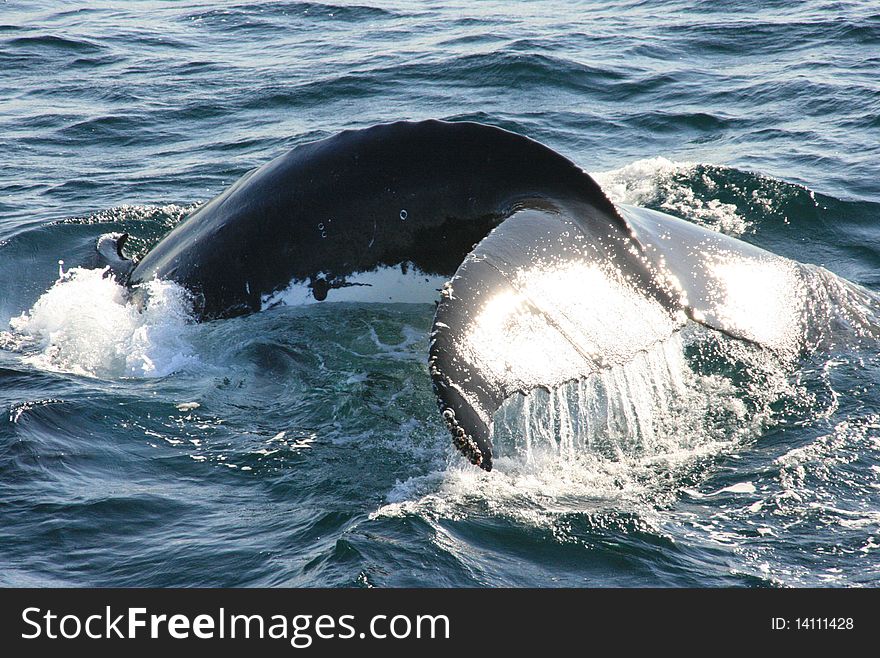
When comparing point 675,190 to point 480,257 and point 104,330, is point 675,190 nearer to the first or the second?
point 104,330

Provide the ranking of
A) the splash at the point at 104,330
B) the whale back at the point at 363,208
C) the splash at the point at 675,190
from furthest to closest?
the splash at the point at 675,190 → the splash at the point at 104,330 → the whale back at the point at 363,208

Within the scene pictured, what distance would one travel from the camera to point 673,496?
4781mm

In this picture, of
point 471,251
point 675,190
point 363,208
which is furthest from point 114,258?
point 675,190

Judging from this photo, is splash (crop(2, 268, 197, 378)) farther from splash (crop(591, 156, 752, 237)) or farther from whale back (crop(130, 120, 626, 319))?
splash (crop(591, 156, 752, 237))

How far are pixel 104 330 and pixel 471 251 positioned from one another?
128 inches

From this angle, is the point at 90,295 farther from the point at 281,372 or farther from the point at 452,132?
the point at 452,132

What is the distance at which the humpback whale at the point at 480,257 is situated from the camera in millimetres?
3793

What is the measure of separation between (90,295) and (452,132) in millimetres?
3201

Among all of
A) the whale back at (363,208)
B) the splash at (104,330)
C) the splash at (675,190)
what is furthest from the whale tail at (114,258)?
the splash at (675,190)

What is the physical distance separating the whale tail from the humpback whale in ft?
2.14

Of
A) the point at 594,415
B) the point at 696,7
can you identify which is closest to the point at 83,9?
the point at 696,7

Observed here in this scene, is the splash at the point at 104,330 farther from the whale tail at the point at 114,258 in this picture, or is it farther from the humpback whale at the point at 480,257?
the humpback whale at the point at 480,257

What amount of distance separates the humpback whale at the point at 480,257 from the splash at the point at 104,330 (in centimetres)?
20

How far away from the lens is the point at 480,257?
411 centimetres
